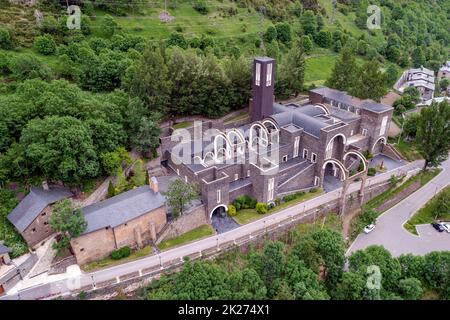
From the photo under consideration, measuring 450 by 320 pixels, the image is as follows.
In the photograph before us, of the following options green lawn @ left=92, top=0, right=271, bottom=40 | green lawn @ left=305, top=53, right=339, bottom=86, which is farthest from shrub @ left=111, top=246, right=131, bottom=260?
green lawn @ left=305, top=53, right=339, bottom=86

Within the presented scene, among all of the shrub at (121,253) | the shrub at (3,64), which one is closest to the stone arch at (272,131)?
the shrub at (121,253)

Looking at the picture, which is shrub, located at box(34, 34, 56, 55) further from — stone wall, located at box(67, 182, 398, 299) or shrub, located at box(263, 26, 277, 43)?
stone wall, located at box(67, 182, 398, 299)

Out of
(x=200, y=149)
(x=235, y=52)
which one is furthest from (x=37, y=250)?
(x=235, y=52)

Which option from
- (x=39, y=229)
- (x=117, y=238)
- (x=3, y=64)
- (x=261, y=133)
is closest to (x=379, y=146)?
(x=261, y=133)

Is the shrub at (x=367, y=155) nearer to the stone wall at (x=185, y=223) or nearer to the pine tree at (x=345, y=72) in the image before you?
the pine tree at (x=345, y=72)

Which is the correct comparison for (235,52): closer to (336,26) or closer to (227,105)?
(227,105)

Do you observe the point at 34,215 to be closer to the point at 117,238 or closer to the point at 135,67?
the point at 117,238
